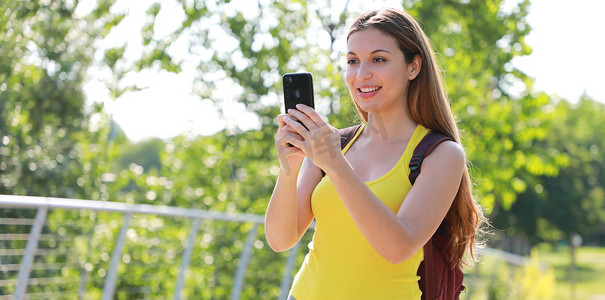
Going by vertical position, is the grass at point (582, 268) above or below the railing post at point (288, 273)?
below

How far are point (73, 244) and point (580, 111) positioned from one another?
5354 cm

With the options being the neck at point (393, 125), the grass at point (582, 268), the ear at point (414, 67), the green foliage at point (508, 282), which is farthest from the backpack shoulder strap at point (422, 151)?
the grass at point (582, 268)

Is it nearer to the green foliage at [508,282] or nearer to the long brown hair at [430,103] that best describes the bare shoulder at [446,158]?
the long brown hair at [430,103]

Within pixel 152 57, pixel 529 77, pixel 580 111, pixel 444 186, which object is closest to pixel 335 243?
pixel 444 186

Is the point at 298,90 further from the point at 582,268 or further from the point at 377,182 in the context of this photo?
the point at 582,268

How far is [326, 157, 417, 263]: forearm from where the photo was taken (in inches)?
64.7

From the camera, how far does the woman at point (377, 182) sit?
1680 millimetres

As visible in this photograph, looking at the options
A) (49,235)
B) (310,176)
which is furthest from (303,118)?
(49,235)

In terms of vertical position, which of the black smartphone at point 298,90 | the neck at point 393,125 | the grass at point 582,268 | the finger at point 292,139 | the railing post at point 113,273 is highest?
the black smartphone at point 298,90

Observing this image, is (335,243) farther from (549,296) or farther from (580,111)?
(580,111)

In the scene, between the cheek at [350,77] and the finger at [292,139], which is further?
the cheek at [350,77]

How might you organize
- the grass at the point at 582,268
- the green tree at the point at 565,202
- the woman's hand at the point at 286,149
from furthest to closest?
1. the grass at the point at 582,268
2. the green tree at the point at 565,202
3. the woman's hand at the point at 286,149

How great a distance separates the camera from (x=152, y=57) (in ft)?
25.9

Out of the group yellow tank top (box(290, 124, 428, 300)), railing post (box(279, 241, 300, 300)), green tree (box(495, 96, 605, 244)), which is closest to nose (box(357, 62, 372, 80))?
yellow tank top (box(290, 124, 428, 300))
